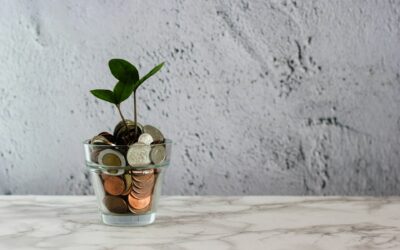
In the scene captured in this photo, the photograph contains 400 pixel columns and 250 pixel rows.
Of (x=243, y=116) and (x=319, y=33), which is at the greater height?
(x=319, y=33)

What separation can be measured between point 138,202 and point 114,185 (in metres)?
0.05

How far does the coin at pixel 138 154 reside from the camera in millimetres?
1025

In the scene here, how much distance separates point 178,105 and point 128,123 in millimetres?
303

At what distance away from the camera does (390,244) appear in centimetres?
92

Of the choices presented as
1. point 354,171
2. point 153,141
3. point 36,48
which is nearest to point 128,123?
point 153,141

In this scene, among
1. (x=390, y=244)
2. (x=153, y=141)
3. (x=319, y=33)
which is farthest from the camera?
(x=319, y=33)

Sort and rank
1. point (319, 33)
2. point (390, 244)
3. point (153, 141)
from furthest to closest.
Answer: point (319, 33), point (153, 141), point (390, 244)

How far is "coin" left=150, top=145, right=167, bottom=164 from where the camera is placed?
1.04m

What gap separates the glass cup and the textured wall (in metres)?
0.33

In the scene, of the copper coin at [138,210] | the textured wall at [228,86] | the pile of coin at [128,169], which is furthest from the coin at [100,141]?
the textured wall at [228,86]

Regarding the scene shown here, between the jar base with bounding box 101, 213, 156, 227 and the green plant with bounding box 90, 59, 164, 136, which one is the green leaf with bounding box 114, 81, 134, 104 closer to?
the green plant with bounding box 90, 59, 164, 136

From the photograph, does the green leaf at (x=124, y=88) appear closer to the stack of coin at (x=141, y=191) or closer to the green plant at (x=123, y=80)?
the green plant at (x=123, y=80)

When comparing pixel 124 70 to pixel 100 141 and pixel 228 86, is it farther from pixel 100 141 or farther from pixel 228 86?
pixel 228 86

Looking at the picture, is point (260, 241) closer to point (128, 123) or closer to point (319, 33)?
point (128, 123)
